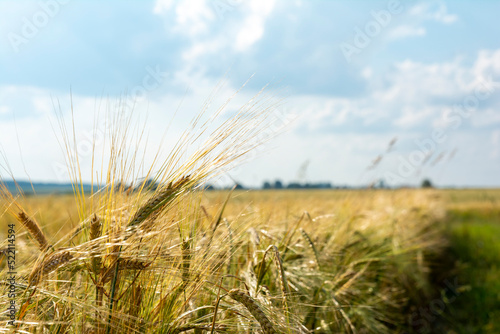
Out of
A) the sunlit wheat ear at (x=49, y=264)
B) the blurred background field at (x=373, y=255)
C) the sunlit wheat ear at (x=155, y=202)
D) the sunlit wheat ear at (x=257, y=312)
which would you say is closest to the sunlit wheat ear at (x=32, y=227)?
the sunlit wheat ear at (x=49, y=264)

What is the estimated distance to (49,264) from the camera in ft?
4.49

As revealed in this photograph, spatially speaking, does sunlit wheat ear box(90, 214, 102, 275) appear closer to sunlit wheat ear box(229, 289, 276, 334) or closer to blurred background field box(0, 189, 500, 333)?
sunlit wheat ear box(229, 289, 276, 334)

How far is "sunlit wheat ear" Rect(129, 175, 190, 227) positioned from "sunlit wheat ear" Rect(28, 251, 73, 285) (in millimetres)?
228

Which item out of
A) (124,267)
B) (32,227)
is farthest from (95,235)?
(32,227)

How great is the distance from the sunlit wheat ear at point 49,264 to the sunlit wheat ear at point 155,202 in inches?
9.0

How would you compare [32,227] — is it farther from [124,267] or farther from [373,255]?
[373,255]

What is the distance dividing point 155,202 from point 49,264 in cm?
38

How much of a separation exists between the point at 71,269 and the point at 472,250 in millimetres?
8487

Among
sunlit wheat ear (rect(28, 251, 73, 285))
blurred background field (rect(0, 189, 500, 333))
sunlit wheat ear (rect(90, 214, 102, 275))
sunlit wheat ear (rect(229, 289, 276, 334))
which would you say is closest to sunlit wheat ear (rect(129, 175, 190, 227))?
sunlit wheat ear (rect(90, 214, 102, 275))

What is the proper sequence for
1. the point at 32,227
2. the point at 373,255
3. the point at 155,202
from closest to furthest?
the point at 155,202 → the point at 32,227 → the point at 373,255

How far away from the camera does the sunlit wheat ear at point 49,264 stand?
4.46 ft

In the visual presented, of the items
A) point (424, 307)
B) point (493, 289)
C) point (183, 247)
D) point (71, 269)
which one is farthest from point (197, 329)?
point (493, 289)

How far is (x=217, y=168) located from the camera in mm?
1558

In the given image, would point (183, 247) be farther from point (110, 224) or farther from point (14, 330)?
point (14, 330)
